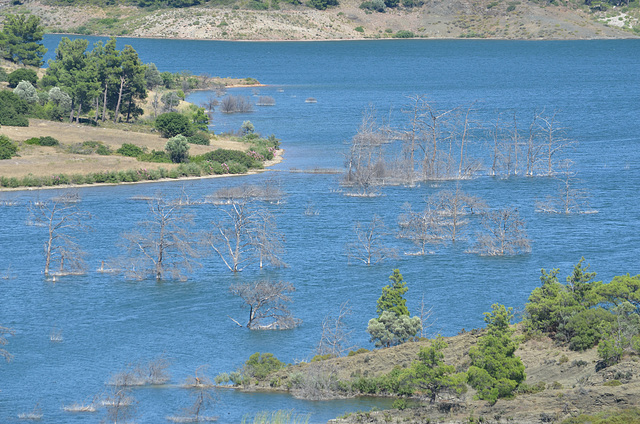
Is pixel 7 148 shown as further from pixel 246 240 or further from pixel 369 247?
pixel 369 247

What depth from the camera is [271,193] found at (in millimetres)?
94750

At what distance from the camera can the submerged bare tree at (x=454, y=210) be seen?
8162 cm

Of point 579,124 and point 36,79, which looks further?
point 579,124

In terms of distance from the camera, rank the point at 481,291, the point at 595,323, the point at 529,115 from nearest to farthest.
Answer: the point at 595,323 < the point at 481,291 < the point at 529,115

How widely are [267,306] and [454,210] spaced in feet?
82.2

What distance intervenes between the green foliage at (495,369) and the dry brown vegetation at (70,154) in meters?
69.0

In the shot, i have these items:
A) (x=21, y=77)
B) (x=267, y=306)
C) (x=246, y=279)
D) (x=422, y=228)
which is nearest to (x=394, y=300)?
(x=267, y=306)

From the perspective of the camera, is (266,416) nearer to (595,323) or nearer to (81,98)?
(595,323)

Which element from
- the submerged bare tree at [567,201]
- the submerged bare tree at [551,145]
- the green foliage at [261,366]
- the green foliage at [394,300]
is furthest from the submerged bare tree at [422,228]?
the green foliage at [261,366]

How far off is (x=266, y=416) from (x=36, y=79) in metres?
108

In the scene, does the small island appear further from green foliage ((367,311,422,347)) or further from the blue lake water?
green foliage ((367,311,422,347))

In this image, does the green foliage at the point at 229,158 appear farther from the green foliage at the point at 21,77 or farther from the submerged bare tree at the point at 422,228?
the green foliage at the point at 21,77

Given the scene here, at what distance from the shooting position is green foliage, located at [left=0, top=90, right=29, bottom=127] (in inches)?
4600

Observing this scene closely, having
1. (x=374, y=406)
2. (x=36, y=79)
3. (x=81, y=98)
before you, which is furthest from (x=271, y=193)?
(x=36, y=79)
